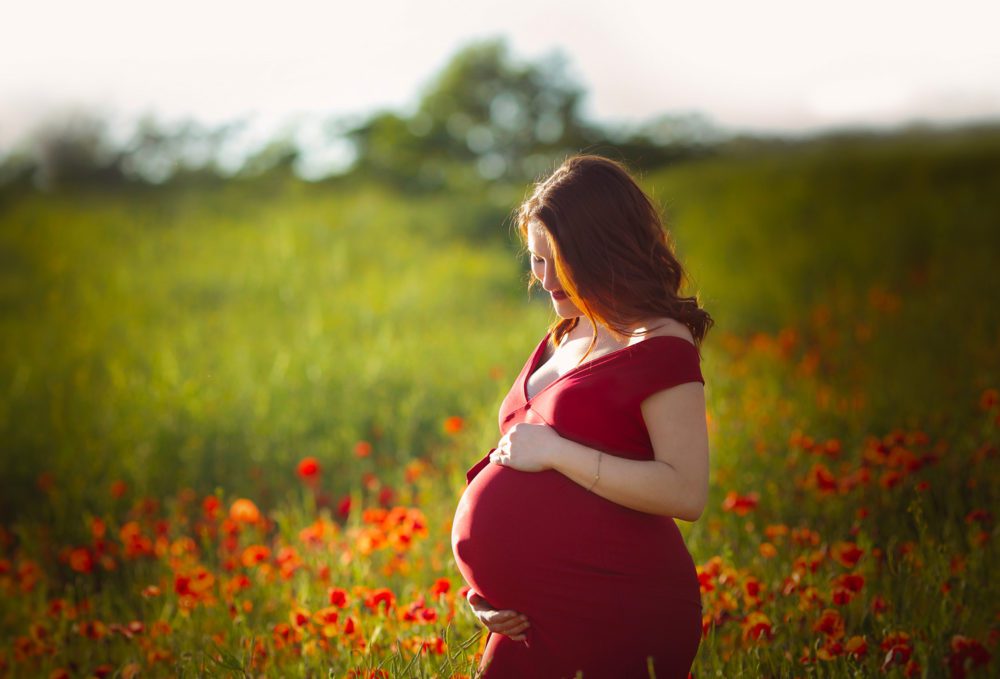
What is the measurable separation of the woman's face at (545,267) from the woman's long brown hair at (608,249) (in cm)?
2

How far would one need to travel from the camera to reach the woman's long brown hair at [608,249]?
194 centimetres

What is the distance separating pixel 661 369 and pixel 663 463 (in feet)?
0.64

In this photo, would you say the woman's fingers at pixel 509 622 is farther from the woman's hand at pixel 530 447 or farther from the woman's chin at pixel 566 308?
the woman's chin at pixel 566 308

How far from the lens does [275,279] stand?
8.87 metres

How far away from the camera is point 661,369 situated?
6.07ft

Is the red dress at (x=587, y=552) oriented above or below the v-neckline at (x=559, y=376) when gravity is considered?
below

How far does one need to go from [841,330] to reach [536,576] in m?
5.30

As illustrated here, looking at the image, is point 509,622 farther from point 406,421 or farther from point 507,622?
point 406,421

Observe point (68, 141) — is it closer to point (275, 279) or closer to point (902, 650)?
point (275, 279)

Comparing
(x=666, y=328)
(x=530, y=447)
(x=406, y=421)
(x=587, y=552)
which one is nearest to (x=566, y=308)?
(x=666, y=328)

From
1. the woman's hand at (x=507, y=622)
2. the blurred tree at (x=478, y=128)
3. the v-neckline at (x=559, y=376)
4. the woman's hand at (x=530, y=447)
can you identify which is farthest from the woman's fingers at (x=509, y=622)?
the blurred tree at (x=478, y=128)

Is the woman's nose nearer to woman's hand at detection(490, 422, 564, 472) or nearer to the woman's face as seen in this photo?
the woman's face

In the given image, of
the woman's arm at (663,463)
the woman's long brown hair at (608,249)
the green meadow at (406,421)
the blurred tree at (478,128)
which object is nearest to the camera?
the woman's arm at (663,463)

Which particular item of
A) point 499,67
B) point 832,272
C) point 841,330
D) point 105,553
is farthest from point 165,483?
point 499,67
